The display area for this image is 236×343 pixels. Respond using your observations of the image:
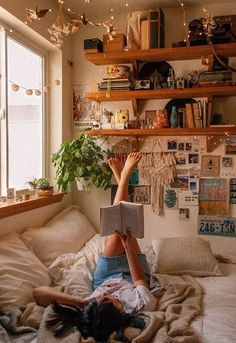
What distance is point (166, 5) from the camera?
8.91 ft

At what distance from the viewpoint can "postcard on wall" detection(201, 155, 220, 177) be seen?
274 centimetres

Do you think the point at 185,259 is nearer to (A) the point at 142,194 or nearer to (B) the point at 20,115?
(A) the point at 142,194

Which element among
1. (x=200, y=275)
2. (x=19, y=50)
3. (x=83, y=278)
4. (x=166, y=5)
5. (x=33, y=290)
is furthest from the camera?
(x=166, y=5)

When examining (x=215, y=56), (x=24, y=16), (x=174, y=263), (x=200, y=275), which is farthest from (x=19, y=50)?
(x=200, y=275)

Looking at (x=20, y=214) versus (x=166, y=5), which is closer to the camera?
(x=20, y=214)

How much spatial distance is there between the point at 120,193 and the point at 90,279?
1.91ft

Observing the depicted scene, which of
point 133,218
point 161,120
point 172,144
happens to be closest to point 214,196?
point 172,144

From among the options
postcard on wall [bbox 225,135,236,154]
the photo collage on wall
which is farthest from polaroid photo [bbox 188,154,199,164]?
postcard on wall [bbox 225,135,236,154]

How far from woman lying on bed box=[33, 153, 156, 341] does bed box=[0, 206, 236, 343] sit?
0.22ft

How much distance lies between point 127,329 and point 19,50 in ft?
6.84

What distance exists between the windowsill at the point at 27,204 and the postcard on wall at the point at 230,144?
142 cm

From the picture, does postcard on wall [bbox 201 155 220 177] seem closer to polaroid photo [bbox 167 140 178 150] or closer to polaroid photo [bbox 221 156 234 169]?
polaroid photo [bbox 221 156 234 169]

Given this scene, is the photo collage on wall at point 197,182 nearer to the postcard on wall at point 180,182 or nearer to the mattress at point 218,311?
the postcard on wall at point 180,182

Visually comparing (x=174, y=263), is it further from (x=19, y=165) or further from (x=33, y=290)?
(x=19, y=165)
